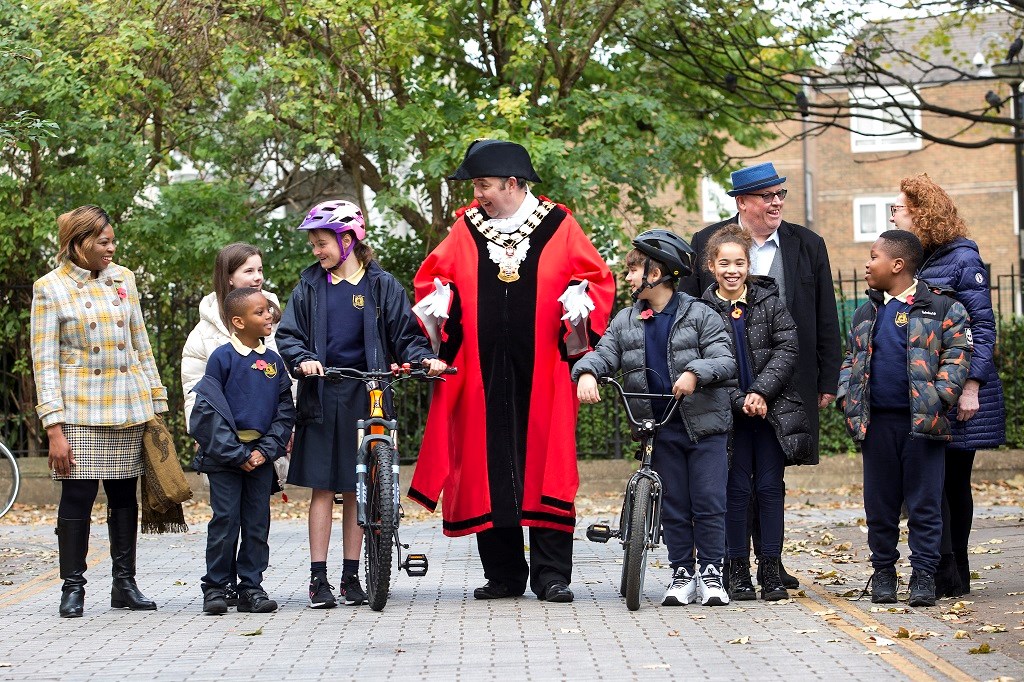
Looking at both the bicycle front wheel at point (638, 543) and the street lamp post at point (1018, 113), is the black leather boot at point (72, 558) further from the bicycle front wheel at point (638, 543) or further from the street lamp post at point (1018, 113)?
the street lamp post at point (1018, 113)

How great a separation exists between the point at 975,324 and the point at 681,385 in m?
1.54

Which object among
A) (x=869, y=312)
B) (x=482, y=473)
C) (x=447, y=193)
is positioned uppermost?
(x=447, y=193)

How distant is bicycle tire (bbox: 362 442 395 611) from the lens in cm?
744

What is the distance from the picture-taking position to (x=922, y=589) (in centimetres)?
760

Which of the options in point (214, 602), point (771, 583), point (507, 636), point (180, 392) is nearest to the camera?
point (507, 636)

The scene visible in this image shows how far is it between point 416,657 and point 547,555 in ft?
5.90

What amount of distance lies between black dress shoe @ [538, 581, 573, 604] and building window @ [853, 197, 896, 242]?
3717 centimetres

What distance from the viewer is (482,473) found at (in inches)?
320

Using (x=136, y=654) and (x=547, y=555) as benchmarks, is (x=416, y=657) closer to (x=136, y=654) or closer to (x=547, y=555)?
(x=136, y=654)

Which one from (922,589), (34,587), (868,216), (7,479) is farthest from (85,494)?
(868,216)

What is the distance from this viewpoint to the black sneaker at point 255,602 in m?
7.82

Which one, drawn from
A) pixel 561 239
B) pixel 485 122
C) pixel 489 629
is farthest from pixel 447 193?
pixel 489 629

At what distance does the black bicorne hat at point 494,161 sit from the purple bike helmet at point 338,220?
1.81 feet

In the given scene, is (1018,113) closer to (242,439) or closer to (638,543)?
(638,543)
